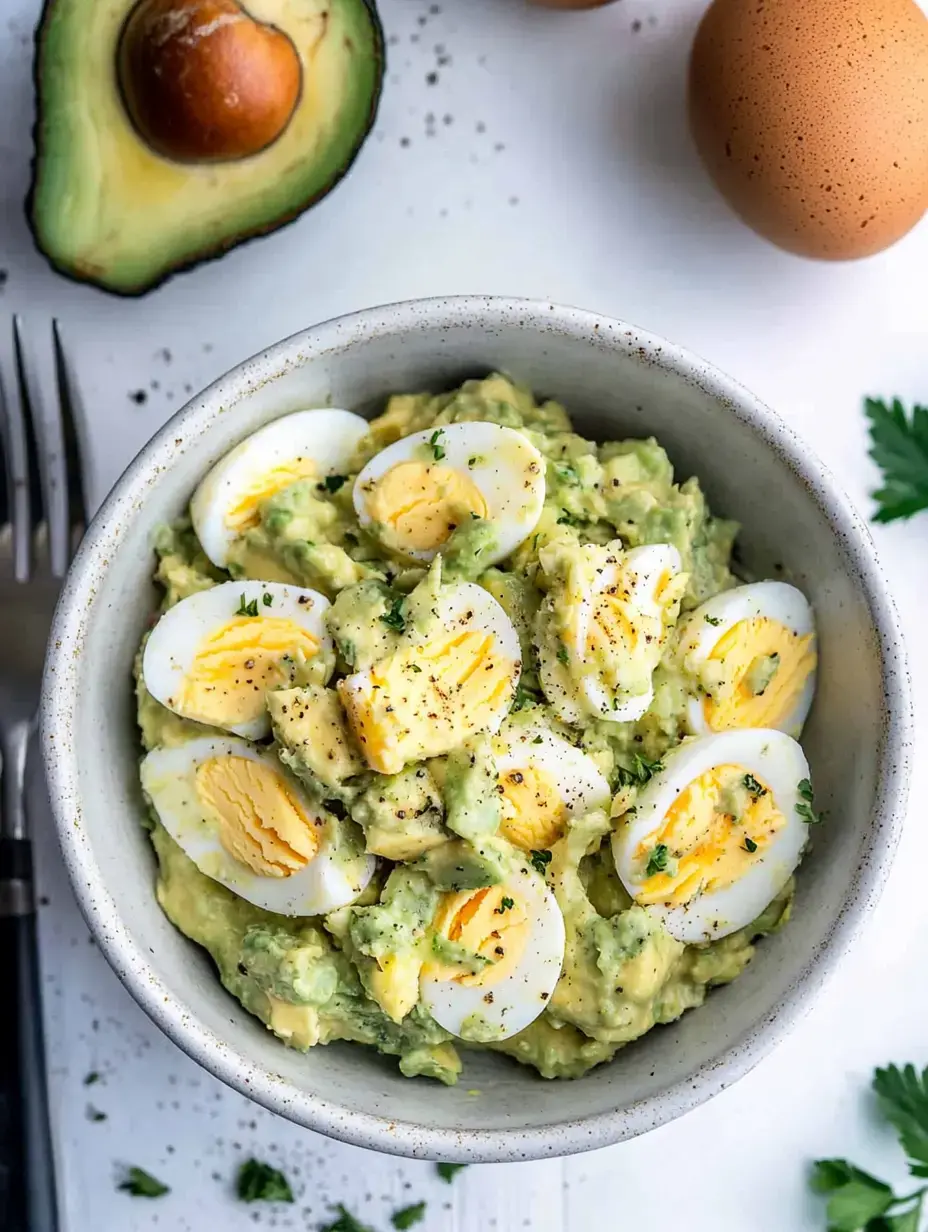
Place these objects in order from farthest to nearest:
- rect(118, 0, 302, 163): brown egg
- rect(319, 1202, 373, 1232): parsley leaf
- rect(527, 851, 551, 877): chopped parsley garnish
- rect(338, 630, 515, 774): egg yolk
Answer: rect(319, 1202, 373, 1232): parsley leaf → rect(118, 0, 302, 163): brown egg → rect(527, 851, 551, 877): chopped parsley garnish → rect(338, 630, 515, 774): egg yolk

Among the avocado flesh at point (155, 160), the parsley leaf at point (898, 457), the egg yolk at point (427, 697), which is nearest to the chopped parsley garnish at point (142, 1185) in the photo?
the egg yolk at point (427, 697)

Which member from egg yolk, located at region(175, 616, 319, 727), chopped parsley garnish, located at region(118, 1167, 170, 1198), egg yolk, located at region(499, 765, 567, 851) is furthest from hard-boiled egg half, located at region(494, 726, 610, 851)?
chopped parsley garnish, located at region(118, 1167, 170, 1198)

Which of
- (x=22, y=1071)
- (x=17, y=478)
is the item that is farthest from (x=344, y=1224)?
(x=17, y=478)

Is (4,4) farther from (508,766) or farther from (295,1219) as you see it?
(295,1219)

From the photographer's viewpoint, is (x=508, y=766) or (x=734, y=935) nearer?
(x=508, y=766)

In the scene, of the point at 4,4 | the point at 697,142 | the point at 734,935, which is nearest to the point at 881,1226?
the point at 734,935

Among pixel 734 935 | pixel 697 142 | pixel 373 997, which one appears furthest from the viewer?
pixel 697 142

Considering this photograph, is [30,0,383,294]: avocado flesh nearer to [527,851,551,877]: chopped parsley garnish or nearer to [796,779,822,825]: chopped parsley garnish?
[527,851,551,877]: chopped parsley garnish

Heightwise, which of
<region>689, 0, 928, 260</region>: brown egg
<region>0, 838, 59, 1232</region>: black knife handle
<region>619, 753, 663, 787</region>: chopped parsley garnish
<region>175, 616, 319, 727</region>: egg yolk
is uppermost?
<region>689, 0, 928, 260</region>: brown egg
